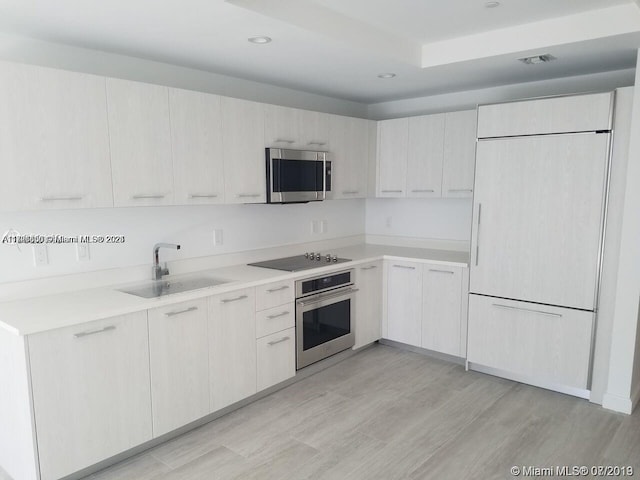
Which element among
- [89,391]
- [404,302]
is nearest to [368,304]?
[404,302]

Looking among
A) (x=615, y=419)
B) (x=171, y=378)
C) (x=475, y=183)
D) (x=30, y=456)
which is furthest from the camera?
(x=475, y=183)

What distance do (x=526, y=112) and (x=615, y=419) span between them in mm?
2140

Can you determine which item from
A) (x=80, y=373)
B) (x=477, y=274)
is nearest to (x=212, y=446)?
(x=80, y=373)

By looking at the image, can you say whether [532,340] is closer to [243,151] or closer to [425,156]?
[425,156]

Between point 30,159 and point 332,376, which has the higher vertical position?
point 30,159

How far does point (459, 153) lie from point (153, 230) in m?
2.58

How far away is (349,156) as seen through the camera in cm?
415

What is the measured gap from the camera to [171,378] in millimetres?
2619

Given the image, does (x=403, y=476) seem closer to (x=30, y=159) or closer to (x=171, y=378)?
(x=171, y=378)

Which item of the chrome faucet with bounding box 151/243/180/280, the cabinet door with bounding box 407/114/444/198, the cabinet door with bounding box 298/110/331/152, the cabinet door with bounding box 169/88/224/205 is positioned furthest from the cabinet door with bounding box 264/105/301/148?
the cabinet door with bounding box 407/114/444/198

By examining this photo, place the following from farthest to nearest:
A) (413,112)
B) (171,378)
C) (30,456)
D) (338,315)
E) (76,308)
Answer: (413,112) < (338,315) < (171,378) < (76,308) < (30,456)

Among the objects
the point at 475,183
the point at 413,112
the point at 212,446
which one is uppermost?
the point at 413,112

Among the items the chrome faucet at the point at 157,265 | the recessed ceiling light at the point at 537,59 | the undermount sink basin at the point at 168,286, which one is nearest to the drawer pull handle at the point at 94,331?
the undermount sink basin at the point at 168,286

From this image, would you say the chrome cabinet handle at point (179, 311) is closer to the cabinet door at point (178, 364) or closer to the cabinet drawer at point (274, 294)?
the cabinet door at point (178, 364)
